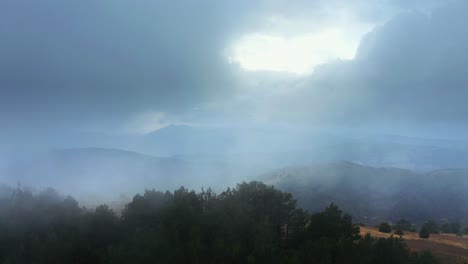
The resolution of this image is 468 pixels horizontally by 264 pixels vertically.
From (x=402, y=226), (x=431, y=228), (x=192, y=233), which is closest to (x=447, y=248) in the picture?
(x=431, y=228)

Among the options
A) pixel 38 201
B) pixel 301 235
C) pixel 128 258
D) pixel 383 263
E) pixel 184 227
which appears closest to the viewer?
pixel 128 258

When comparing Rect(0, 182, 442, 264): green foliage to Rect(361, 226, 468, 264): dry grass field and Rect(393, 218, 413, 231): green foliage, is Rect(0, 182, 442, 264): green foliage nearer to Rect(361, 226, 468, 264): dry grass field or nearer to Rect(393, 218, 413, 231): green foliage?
Rect(361, 226, 468, 264): dry grass field

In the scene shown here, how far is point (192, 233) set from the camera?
85.1ft

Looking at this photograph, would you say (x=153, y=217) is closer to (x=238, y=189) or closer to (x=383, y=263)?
(x=238, y=189)

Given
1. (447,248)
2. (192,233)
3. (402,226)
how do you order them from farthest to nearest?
(402,226)
(447,248)
(192,233)

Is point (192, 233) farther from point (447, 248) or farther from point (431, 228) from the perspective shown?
point (431, 228)

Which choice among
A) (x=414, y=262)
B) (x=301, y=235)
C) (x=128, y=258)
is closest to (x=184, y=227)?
(x=128, y=258)

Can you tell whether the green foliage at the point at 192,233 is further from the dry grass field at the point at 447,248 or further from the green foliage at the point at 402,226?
the green foliage at the point at 402,226

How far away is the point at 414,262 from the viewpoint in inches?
948

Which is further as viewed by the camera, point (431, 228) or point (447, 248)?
point (431, 228)

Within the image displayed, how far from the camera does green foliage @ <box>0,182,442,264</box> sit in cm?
2275

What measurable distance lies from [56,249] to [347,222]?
1979 cm

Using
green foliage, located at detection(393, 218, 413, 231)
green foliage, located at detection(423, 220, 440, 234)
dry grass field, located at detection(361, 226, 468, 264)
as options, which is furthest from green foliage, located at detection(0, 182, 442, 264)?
green foliage, located at detection(393, 218, 413, 231)

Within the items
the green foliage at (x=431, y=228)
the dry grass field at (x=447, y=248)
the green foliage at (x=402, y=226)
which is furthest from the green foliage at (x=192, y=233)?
the green foliage at (x=402, y=226)
